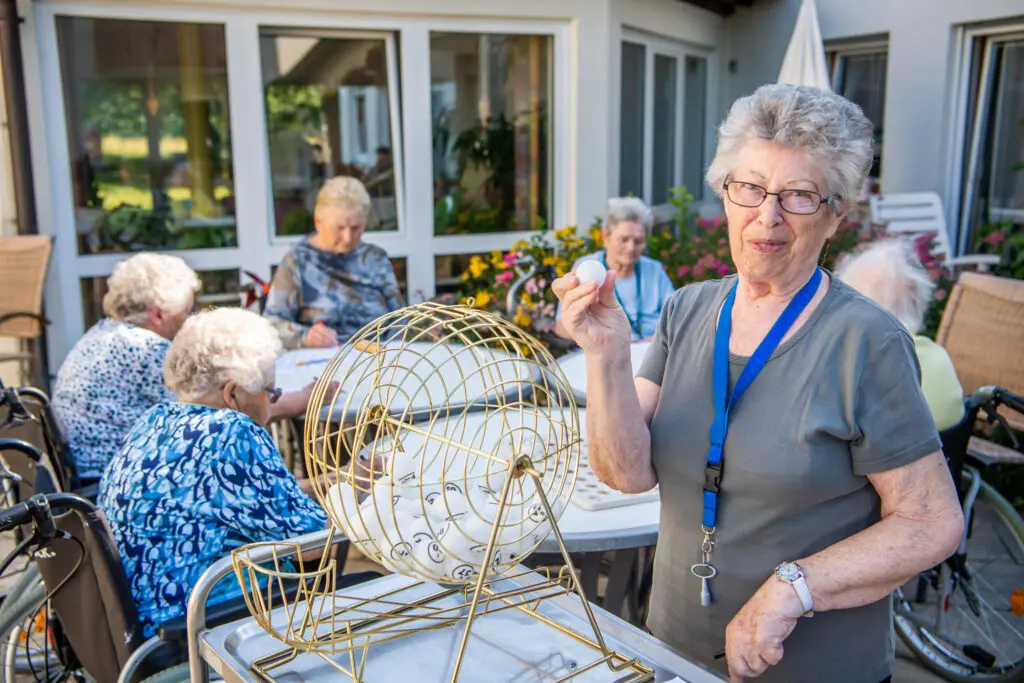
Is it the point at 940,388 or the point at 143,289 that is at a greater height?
the point at 143,289

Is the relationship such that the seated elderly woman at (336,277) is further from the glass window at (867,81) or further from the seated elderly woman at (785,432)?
the glass window at (867,81)

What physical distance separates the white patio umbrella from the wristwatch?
526 centimetres

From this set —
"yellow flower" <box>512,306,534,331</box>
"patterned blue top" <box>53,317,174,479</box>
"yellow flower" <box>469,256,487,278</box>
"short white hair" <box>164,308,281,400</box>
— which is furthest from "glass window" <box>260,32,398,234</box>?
"short white hair" <box>164,308,281,400</box>

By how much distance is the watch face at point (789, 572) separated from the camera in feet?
4.33

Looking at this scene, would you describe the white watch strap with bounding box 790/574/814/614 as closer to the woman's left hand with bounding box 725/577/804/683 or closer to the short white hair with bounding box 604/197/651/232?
the woman's left hand with bounding box 725/577/804/683

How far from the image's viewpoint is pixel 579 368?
3.37 m

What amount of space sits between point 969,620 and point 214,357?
2.62 m

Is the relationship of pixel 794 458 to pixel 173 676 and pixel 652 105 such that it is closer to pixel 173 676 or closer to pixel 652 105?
pixel 173 676

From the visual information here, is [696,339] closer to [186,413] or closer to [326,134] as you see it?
[186,413]

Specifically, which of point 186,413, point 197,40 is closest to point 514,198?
point 197,40

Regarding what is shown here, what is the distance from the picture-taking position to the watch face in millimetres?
1321

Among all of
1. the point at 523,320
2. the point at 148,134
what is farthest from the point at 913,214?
the point at 148,134

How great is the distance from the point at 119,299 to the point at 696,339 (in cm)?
218

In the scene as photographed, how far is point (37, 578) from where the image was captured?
2303 millimetres
